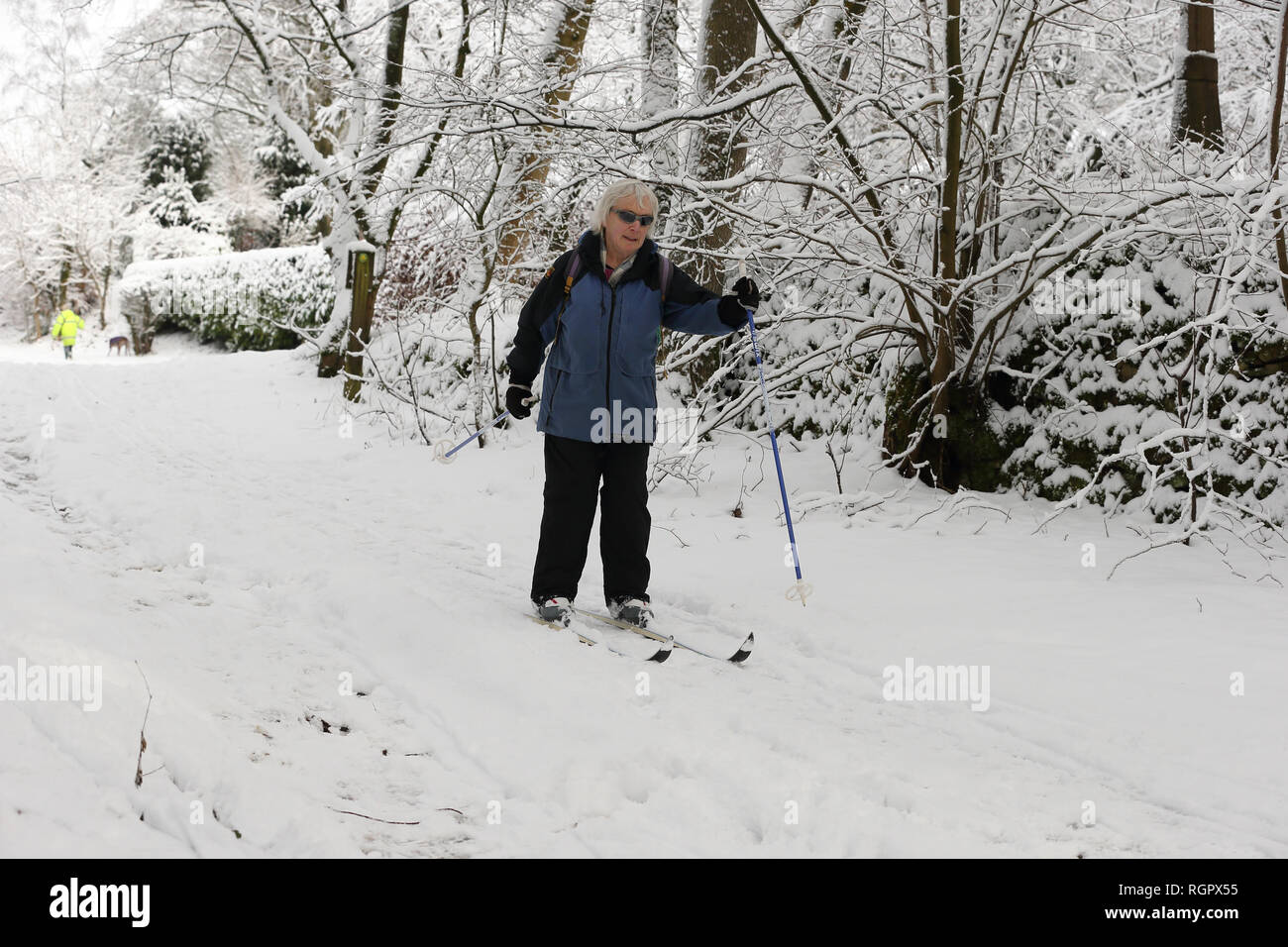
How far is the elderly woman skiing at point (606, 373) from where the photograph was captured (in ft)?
12.8

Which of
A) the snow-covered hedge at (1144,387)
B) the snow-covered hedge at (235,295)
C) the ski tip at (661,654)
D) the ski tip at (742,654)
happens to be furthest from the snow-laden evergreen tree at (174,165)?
the ski tip at (742,654)

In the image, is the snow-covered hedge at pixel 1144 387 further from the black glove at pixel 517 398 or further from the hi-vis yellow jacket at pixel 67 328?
the hi-vis yellow jacket at pixel 67 328

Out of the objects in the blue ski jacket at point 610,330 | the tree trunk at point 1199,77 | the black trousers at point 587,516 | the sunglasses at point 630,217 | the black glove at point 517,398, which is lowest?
the black trousers at point 587,516

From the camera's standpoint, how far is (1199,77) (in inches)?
264

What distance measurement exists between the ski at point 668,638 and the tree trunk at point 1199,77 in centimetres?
551

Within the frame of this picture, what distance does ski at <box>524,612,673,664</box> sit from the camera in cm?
355

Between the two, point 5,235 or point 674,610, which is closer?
point 674,610

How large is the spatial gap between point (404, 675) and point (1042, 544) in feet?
11.5

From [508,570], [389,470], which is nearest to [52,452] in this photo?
[389,470]

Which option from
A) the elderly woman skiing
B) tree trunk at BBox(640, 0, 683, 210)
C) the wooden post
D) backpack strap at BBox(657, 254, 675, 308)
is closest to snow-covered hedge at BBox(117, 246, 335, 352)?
the wooden post

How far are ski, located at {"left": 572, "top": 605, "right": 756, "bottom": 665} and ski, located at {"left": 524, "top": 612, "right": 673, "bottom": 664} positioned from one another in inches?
1.0

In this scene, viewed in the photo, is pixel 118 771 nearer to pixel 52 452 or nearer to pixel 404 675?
pixel 404 675

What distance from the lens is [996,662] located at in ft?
11.7

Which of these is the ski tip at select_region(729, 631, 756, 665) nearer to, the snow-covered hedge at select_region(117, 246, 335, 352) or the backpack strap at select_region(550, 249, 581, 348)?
the backpack strap at select_region(550, 249, 581, 348)
